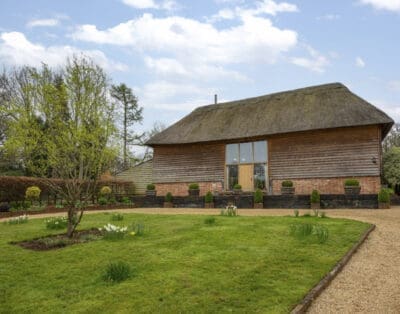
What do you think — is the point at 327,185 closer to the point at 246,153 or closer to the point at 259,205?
the point at 259,205

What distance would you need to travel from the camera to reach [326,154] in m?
17.9

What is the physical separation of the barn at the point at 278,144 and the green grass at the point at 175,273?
11461mm

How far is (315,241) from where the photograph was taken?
6.22 m

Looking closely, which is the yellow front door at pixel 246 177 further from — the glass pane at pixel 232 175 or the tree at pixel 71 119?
the tree at pixel 71 119

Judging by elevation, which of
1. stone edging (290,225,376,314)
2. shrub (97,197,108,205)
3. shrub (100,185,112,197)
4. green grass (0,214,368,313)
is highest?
shrub (100,185,112,197)

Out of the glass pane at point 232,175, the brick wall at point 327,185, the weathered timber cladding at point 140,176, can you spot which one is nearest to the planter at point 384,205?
the brick wall at point 327,185

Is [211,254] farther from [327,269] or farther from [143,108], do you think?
[143,108]

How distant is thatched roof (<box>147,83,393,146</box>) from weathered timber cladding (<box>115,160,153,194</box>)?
518cm

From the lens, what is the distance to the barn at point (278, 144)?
56.1ft

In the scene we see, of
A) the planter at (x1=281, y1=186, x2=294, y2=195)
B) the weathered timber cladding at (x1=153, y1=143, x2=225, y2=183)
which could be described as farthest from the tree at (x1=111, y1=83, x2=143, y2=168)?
the planter at (x1=281, y1=186, x2=294, y2=195)

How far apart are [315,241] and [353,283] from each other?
1.82 metres

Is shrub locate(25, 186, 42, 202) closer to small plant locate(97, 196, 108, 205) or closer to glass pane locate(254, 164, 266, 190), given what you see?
small plant locate(97, 196, 108, 205)

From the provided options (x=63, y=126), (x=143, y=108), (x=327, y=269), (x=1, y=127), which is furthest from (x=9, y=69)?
(x=327, y=269)

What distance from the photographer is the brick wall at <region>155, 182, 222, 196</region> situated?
20.9 metres
